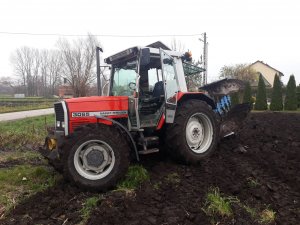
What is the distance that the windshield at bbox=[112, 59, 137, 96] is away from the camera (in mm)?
6666

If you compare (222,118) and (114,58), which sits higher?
(114,58)

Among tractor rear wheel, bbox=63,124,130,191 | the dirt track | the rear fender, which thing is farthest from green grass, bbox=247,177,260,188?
tractor rear wheel, bbox=63,124,130,191

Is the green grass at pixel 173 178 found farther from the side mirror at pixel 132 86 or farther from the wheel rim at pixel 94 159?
the side mirror at pixel 132 86

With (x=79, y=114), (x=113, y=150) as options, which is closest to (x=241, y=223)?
(x=113, y=150)

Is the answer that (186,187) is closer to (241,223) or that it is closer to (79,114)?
(241,223)

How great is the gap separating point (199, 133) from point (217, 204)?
2.12m

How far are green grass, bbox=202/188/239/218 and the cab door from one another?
162cm

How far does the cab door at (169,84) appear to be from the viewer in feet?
21.0

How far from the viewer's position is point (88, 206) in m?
4.86

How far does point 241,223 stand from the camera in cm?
459

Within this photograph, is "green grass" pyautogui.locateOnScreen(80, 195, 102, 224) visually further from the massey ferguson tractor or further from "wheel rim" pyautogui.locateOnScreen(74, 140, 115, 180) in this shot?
"wheel rim" pyautogui.locateOnScreen(74, 140, 115, 180)

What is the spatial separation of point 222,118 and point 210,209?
3885 mm

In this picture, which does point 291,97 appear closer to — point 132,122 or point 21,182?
point 132,122

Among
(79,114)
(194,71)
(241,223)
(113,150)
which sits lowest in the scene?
(241,223)
